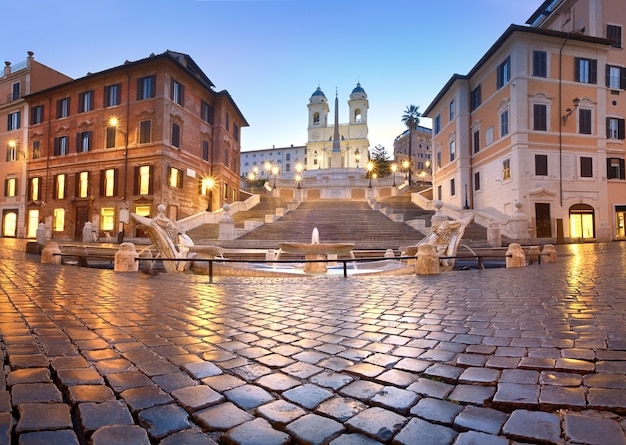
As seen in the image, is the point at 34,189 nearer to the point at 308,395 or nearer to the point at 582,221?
the point at 308,395

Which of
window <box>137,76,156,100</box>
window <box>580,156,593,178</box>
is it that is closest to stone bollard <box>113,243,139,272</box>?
window <box>137,76,156,100</box>

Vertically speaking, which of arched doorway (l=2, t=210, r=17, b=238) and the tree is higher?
the tree

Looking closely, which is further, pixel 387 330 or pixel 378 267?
pixel 378 267

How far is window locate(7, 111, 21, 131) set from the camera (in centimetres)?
3728

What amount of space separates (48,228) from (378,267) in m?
33.3

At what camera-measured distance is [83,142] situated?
32500 mm

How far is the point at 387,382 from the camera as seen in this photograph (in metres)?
2.50

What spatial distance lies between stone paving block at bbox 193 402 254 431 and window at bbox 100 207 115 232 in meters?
32.5

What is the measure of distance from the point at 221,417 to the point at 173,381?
668 mm

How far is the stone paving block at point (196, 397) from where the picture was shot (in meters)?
2.13

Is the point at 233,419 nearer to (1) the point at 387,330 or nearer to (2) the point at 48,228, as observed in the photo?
(1) the point at 387,330

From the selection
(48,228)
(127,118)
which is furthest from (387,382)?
(48,228)

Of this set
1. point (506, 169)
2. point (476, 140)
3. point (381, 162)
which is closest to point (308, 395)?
point (506, 169)

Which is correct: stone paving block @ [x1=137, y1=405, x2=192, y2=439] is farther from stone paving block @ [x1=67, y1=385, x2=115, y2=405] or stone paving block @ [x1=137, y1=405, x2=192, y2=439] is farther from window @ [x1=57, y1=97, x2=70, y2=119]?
window @ [x1=57, y1=97, x2=70, y2=119]
